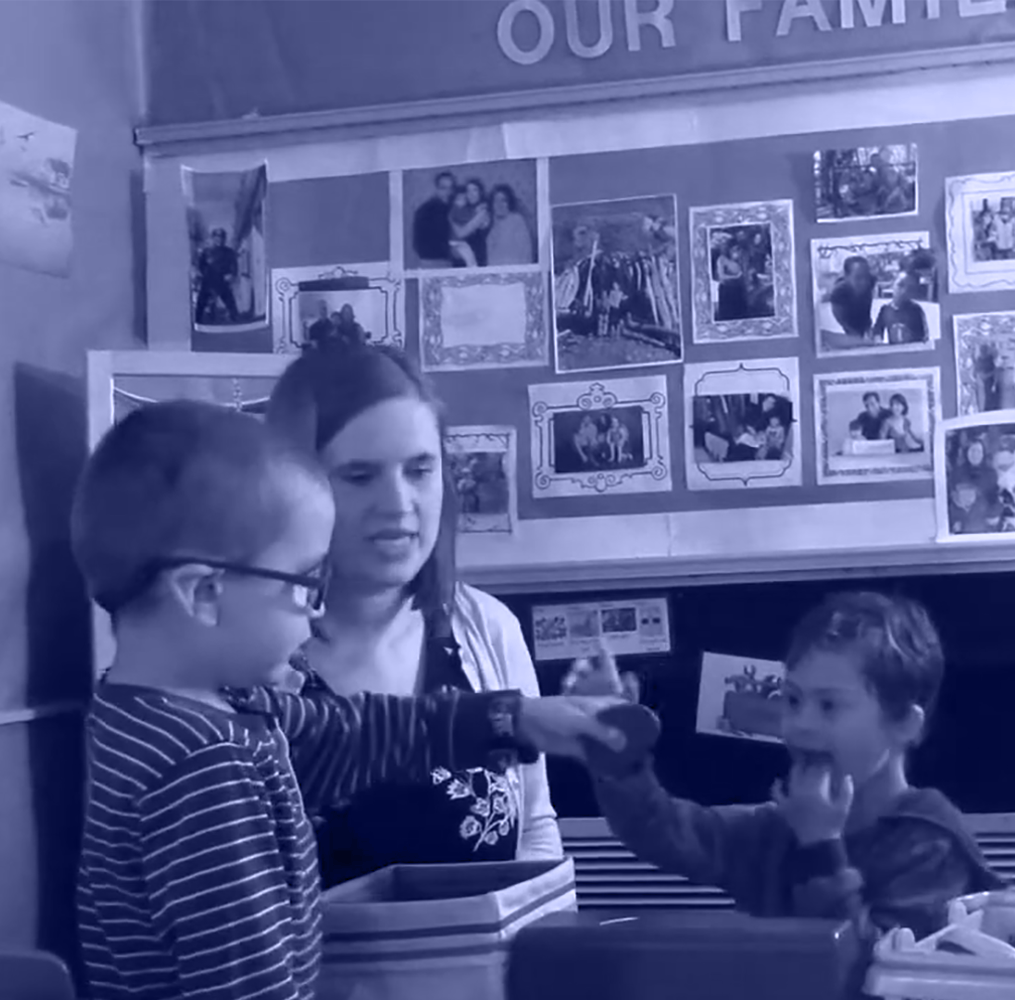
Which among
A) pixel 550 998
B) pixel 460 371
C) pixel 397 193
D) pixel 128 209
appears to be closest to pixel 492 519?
pixel 460 371

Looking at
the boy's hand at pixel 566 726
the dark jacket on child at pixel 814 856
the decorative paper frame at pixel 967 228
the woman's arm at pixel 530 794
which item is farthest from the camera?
the decorative paper frame at pixel 967 228

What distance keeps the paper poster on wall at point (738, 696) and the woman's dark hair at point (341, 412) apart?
0.24 meters

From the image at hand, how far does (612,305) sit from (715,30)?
0.24 m

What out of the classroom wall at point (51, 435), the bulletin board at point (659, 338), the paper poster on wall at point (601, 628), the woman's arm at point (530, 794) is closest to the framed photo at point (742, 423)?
the bulletin board at point (659, 338)

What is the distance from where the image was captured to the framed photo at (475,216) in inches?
48.6

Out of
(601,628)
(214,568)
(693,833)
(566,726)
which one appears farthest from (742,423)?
(214,568)

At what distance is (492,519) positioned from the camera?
1.24 m

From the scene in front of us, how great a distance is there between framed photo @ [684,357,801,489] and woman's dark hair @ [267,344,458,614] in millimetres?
249

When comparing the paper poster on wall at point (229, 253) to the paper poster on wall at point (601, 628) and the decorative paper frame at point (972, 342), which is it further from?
the decorative paper frame at point (972, 342)

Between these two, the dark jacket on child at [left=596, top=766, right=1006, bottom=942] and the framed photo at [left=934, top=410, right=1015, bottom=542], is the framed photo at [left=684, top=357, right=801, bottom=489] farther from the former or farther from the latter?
the dark jacket on child at [left=596, top=766, right=1006, bottom=942]

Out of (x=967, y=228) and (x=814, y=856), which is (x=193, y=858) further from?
(x=967, y=228)

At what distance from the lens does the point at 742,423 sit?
121 cm

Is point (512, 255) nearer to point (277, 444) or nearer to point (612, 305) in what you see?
point (612, 305)

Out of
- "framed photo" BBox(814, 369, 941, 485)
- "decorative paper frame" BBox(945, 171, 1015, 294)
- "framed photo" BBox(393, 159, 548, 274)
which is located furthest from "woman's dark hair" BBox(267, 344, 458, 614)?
"decorative paper frame" BBox(945, 171, 1015, 294)
